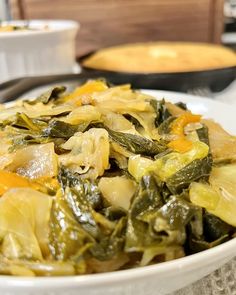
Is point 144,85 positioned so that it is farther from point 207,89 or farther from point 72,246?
point 72,246

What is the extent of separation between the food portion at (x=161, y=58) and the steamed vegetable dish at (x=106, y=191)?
870 millimetres

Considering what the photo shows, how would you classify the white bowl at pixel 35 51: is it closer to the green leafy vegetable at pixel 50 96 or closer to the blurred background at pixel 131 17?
the green leafy vegetable at pixel 50 96

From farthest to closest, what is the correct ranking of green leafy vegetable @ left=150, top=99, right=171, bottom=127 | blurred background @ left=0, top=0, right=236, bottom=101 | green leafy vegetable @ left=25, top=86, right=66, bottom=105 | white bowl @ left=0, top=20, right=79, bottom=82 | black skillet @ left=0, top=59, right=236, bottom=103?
1. blurred background @ left=0, top=0, right=236, bottom=101
2. white bowl @ left=0, top=20, right=79, bottom=82
3. black skillet @ left=0, top=59, right=236, bottom=103
4. green leafy vegetable @ left=25, top=86, right=66, bottom=105
5. green leafy vegetable @ left=150, top=99, right=171, bottom=127

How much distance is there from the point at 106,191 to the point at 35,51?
1.15 metres

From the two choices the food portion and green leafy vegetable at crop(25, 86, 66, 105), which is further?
the food portion

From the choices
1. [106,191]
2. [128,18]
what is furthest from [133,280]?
[128,18]

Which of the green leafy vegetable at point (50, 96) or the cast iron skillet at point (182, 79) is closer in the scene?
the green leafy vegetable at point (50, 96)

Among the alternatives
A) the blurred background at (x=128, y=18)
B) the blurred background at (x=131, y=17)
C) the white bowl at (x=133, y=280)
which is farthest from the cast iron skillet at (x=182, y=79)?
the blurred background at (x=131, y=17)

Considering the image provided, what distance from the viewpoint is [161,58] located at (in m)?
1.96

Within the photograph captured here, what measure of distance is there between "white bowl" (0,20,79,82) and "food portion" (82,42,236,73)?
0.11m

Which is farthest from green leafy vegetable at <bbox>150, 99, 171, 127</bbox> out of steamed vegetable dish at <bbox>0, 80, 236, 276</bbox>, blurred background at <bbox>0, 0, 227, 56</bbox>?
blurred background at <bbox>0, 0, 227, 56</bbox>

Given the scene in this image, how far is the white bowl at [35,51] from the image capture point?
166cm

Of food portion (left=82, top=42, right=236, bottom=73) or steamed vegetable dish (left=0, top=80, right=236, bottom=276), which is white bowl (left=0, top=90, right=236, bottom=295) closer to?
steamed vegetable dish (left=0, top=80, right=236, bottom=276)

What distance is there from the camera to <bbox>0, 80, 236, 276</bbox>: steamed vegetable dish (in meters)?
0.63
